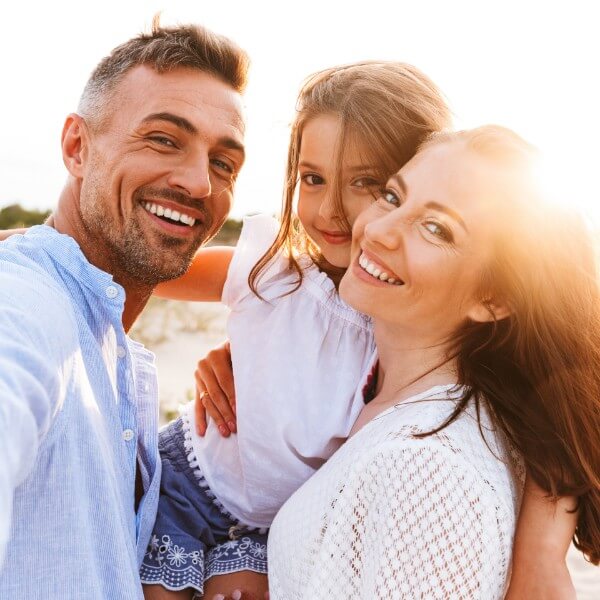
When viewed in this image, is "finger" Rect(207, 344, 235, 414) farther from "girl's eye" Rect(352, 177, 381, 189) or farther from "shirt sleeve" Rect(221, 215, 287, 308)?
"girl's eye" Rect(352, 177, 381, 189)

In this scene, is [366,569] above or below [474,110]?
below

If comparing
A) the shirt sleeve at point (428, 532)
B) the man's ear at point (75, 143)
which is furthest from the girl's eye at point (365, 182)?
the shirt sleeve at point (428, 532)

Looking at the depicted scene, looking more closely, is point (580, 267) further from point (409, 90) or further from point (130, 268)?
point (130, 268)

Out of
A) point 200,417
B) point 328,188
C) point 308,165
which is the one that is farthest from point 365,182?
point 200,417

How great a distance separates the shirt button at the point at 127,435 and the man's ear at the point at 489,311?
3.87ft

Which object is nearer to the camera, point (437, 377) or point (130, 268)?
point (437, 377)

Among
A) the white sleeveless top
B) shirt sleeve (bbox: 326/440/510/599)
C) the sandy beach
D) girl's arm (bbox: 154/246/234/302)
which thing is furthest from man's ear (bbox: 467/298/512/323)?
the sandy beach

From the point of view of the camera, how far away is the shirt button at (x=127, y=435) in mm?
2178

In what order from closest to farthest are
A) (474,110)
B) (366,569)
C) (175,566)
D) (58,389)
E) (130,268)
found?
(58,389), (366,569), (175,566), (130,268), (474,110)

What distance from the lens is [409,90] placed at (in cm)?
284

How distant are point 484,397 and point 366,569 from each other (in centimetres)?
68

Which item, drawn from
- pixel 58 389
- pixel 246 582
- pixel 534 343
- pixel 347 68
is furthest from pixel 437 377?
pixel 347 68

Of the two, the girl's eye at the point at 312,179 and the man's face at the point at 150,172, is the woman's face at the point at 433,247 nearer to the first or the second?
the girl's eye at the point at 312,179

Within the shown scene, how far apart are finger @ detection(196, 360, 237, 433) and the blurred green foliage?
889 cm
